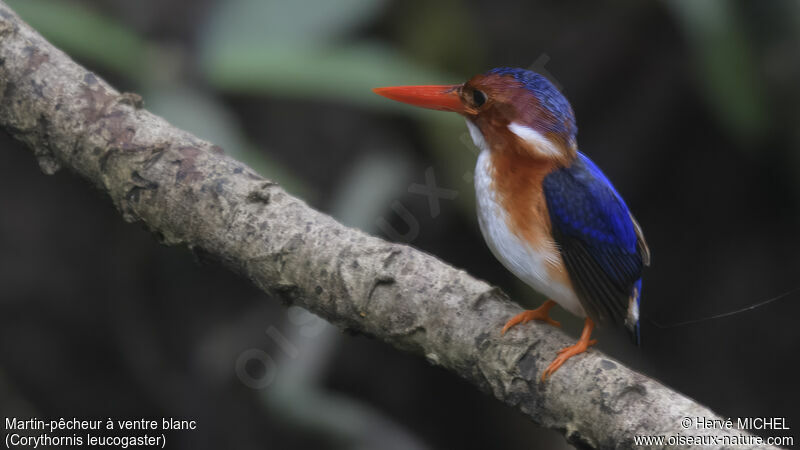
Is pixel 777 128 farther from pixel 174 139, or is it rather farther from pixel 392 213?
pixel 174 139

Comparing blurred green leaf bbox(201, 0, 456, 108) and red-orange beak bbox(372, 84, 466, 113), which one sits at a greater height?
blurred green leaf bbox(201, 0, 456, 108)

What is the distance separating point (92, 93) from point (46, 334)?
6.78 feet

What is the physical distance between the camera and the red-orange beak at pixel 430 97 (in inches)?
56.7

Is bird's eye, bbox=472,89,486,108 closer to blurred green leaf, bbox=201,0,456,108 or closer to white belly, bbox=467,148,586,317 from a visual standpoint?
white belly, bbox=467,148,586,317

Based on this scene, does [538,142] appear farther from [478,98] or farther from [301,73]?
[301,73]

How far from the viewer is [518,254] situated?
4.46 ft

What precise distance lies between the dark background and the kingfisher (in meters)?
1.04

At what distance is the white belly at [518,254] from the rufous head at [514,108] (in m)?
0.10

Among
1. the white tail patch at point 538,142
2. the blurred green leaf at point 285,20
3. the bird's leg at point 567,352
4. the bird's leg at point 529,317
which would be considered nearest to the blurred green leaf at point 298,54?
the blurred green leaf at point 285,20

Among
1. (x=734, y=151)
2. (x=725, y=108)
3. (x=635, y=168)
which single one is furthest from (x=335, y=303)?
(x=734, y=151)

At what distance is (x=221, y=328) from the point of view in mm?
3271
